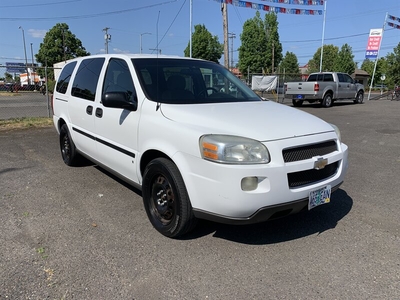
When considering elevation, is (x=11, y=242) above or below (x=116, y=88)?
below

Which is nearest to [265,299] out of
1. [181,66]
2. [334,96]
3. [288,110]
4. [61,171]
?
[288,110]

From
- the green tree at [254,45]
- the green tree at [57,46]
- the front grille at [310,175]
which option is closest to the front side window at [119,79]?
the front grille at [310,175]

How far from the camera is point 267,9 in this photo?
745 inches

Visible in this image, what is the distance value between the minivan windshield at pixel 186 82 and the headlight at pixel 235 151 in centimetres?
100

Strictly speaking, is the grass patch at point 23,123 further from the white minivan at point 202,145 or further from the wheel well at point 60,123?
the white minivan at point 202,145

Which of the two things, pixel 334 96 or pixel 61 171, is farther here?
pixel 334 96

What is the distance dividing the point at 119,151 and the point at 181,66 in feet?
4.31

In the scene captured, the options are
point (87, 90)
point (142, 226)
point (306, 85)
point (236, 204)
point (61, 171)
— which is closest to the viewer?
point (236, 204)

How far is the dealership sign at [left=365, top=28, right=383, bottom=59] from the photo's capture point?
76.3 ft

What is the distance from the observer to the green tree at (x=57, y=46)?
173 ft

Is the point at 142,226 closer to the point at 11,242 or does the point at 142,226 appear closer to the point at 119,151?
the point at 119,151

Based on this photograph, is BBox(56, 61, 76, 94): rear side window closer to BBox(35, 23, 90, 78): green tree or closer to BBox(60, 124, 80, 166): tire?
BBox(60, 124, 80, 166): tire

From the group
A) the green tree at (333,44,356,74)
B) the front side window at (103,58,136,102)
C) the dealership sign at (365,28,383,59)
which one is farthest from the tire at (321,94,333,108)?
the green tree at (333,44,356,74)

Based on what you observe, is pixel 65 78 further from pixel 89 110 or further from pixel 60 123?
pixel 89 110
